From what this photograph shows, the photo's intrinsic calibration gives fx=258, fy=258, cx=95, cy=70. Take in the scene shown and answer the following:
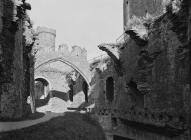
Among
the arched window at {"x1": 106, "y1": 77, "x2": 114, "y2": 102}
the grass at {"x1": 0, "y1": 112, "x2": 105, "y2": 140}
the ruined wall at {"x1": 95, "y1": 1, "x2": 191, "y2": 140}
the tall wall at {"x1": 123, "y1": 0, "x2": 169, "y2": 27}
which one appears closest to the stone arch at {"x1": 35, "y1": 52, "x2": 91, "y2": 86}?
the arched window at {"x1": 106, "y1": 77, "x2": 114, "y2": 102}

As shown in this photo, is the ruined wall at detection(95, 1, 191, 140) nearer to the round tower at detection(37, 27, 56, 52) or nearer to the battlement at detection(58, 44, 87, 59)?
the battlement at detection(58, 44, 87, 59)

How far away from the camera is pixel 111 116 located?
667 inches

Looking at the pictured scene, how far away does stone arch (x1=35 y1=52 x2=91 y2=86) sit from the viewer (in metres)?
23.6

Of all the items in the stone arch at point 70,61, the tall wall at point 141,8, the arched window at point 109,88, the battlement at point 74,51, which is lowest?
the arched window at point 109,88

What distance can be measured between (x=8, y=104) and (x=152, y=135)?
6.49m

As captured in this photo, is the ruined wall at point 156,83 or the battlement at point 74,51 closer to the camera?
the ruined wall at point 156,83

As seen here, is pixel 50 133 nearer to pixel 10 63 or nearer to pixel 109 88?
pixel 10 63

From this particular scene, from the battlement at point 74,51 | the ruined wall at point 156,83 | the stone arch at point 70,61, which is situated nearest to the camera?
the ruined wall at point 156,83

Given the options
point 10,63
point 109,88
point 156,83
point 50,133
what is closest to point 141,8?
point 109,88

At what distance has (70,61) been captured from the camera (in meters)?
24.5

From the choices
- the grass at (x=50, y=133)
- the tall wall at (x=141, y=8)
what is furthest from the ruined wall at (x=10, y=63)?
the tall wall at (x=141, y=8)

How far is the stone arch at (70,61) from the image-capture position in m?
23.6

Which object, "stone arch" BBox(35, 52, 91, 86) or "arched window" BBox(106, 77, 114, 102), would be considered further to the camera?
"stone arch" BBox(35, 52, 91, 86)

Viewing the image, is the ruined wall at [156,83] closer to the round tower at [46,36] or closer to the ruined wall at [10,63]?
the ruined wall at [10,63]
